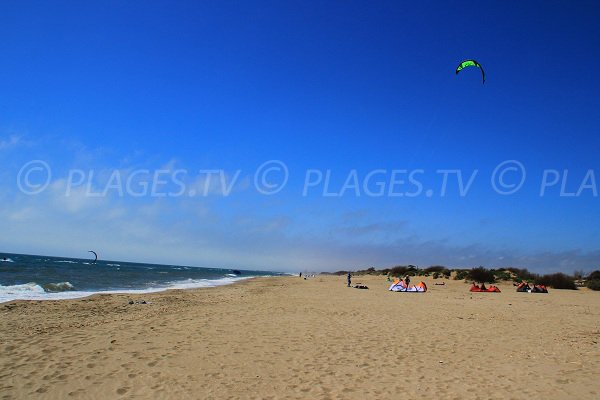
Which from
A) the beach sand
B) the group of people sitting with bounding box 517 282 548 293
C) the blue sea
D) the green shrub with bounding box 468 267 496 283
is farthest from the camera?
the green shrub with bounding box 468 267 496 283

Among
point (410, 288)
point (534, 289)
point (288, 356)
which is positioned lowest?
point (288, 356)

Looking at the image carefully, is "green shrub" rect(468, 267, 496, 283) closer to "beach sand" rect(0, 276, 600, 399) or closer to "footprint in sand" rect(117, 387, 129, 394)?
"beach sand" rect(0, 276, 600, 399)

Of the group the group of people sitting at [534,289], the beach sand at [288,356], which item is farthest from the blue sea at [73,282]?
the group of people sitting at [534,289]

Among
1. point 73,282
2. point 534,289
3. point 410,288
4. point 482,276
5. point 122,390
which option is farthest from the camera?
point 482,276

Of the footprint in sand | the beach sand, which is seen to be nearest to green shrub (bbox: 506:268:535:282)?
the beach sand

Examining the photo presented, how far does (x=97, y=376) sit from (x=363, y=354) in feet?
17.2

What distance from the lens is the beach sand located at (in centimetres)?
622

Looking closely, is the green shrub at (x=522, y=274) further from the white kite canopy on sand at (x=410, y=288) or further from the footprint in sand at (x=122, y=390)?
the footprint in sand at (x=122, y=390)

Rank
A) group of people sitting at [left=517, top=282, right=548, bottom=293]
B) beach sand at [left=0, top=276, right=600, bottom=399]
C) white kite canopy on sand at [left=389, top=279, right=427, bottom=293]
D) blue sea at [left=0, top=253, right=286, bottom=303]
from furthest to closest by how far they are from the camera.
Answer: group of people sitting at [left=517, top=282, right=548, bottom=293], white kite canopy on sand at [left=389, top=279, right=427, bottom=293], blue sea at [left=0, top=253, right=286, bottom=303], beach sand at [left=0, top=276, right=600, bottom=399]

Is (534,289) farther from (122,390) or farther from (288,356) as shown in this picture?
(122,390)

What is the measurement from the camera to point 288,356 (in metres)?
8.05

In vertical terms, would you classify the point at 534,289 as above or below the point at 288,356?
above

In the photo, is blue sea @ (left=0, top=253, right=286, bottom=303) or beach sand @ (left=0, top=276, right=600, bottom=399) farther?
blue sea @ (left=0, top=253, right=286, bottom=303)

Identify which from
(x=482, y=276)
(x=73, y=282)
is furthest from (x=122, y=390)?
(x=482, y=276)
